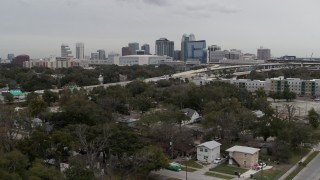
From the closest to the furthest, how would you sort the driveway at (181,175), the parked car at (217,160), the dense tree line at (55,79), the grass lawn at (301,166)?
the driveway at (181,175) < the grass lawn at (301,166) < the parked car at (217,160) < the dense tree line at (55,79)

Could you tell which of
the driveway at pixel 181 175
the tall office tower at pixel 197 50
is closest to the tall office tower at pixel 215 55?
the tall office tower at pixel 197 50

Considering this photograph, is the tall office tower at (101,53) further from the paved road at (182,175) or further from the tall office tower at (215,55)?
the paved road at (182,175)

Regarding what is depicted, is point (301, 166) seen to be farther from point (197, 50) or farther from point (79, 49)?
point (79, 49)

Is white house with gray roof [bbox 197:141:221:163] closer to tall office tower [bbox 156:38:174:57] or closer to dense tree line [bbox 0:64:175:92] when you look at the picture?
dense tree line [bbox 0:64:175:92]

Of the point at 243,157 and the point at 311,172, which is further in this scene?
the point at 243,157

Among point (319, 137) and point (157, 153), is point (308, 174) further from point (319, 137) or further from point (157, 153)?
point (157, 153)

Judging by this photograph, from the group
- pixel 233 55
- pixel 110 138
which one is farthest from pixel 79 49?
pixel 110 138

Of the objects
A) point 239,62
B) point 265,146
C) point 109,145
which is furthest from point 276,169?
point 239,62
